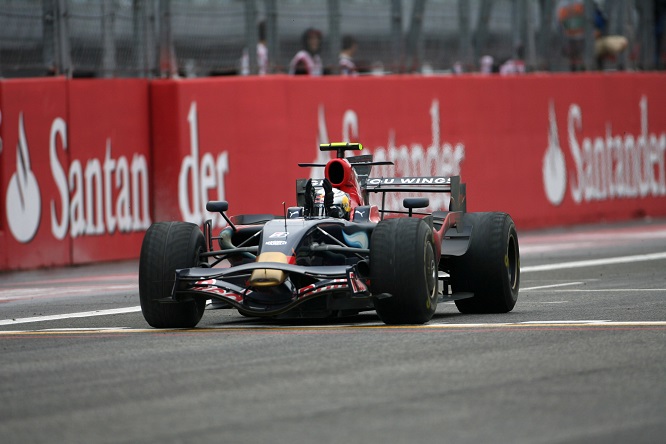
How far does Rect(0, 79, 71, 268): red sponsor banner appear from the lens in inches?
771

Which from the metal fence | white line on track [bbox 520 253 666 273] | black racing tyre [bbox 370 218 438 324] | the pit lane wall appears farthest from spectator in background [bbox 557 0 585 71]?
black racing tyre [bbox 370 218 438 324]

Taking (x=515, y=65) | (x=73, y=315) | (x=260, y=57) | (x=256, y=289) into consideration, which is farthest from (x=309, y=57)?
(x=256, y=289)

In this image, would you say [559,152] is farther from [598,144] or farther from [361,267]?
[361,267]

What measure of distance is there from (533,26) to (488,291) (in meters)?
14.7

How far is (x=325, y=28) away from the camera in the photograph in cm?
2364

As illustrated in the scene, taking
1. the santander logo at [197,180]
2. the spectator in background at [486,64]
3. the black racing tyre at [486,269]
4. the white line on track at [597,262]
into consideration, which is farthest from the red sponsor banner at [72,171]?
the black racing tyre at [486,269]

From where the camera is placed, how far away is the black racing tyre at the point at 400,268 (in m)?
11.7

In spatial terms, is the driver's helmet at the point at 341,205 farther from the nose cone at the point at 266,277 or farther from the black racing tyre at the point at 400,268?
the nose cone at the point at 266,277

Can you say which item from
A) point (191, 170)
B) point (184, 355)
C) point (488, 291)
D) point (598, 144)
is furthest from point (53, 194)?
point (598, 144)

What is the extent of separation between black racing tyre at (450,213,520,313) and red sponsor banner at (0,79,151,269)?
26.1ft

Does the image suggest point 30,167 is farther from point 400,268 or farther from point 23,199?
point 400,268

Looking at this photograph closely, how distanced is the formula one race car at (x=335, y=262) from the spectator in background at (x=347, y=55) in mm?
10343

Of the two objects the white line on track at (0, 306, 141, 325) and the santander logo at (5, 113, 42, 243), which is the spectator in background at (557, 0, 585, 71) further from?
the white line on track at (0, 306, 141, 325)

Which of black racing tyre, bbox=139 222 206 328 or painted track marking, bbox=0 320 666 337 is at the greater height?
black racing tyre, bbox=139 222 206 328
